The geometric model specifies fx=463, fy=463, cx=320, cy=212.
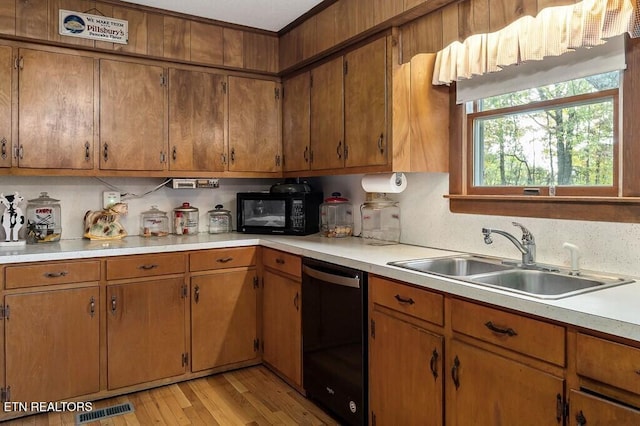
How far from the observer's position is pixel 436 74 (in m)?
2.44

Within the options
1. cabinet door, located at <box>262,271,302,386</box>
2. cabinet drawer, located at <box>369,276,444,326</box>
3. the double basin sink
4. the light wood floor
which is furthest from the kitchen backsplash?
the light wood floor

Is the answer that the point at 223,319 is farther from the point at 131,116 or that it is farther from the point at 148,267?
the point at 131,116

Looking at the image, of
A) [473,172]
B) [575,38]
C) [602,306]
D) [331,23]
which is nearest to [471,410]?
[602,306]

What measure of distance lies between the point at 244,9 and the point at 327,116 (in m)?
0.92

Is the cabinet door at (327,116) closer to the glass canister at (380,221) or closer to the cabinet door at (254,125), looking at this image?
the glass canister at (380,221)

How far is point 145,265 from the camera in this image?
286 cm

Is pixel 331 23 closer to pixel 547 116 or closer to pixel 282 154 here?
pixel 282 154

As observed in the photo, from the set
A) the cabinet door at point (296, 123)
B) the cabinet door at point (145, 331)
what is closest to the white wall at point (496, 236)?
the cabinet door at point (296, 123)

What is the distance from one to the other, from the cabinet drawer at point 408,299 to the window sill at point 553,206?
682mm

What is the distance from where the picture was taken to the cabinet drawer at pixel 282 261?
281cm

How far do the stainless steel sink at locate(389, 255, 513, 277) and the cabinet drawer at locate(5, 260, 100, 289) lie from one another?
1816mm

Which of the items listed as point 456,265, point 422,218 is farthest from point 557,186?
point 422,218

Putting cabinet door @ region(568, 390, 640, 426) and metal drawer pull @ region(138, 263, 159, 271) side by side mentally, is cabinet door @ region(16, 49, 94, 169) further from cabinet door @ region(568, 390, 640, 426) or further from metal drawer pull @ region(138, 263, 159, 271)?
cabinet door @ region(568, 390, 640, 426)

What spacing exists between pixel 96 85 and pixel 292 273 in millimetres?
1763
